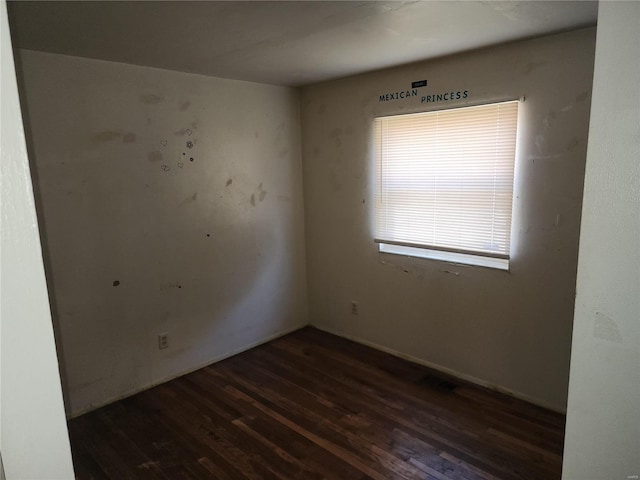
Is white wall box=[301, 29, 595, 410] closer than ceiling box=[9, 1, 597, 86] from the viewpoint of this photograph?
No

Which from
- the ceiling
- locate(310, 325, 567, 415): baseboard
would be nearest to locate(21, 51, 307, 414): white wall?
the ceiling

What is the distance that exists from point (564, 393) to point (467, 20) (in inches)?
88.9

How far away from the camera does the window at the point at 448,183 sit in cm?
271

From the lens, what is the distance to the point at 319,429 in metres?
2.53

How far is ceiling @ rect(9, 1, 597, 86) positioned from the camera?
1.83 meters

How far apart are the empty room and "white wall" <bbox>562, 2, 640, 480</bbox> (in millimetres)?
887

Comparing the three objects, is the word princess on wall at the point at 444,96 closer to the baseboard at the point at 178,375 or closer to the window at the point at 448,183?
the window at the point at 448,183

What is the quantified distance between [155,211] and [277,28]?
154cm

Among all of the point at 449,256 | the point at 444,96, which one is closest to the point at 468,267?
the point at 449,256

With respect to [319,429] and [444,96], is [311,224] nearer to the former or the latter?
[444,96]

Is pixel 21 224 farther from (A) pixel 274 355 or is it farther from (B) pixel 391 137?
(A) pixel 274 355

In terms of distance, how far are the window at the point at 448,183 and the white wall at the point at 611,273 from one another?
2.04m

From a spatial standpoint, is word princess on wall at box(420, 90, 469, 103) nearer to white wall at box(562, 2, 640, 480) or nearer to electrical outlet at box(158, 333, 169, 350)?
white wall at box(562, 2, 640, 480)

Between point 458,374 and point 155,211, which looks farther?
point 458,374
